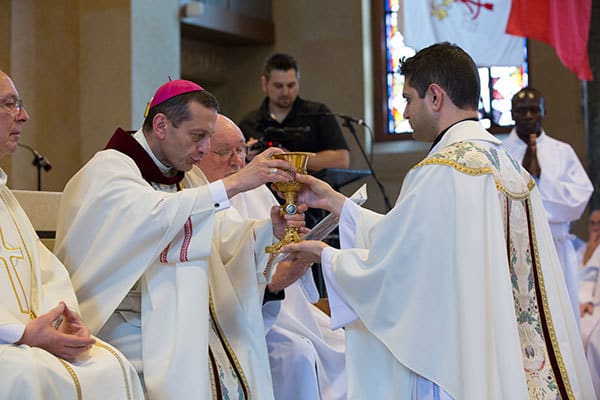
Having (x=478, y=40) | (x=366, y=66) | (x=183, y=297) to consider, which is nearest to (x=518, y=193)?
(x=183, y=297)

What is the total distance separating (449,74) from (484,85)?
7.61 meters

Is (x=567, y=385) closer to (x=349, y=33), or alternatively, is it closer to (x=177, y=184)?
(x=177, y=184)

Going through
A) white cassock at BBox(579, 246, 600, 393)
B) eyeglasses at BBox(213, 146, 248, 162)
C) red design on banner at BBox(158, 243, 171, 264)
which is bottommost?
white cassock at BBox(579, 246, 600, 393)

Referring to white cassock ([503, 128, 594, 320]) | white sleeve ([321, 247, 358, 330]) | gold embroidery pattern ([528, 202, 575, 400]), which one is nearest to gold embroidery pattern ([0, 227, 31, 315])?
white sleeve ([321, 247, 358, 330])

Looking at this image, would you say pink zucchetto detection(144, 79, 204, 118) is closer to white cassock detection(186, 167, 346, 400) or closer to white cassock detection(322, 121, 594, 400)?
white cassock detection(186, 167, 346, 400)

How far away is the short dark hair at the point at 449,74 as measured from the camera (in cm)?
370

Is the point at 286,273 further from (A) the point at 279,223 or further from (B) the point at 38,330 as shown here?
(B) the point at 38,330

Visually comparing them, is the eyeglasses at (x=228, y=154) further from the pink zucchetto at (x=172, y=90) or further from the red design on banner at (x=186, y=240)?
the red design on banner at (x=186, y=240)

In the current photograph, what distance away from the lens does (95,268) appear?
13.1 ft

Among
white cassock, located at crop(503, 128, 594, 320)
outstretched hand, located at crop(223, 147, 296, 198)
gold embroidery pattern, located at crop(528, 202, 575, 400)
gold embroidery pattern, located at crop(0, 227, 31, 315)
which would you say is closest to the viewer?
gold embroidery pattern, located at crop(528, 202, 575, 400)

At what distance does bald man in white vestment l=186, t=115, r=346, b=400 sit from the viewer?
461 cm

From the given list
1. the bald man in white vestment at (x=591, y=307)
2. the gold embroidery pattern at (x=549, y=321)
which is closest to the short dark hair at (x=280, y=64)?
the bald man in white vestment at (x=591, y=307)

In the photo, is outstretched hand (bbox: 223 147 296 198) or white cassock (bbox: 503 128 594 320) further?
white cassock (bbox: 503 128 594 320)

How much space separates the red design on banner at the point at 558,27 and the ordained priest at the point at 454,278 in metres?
5.97
